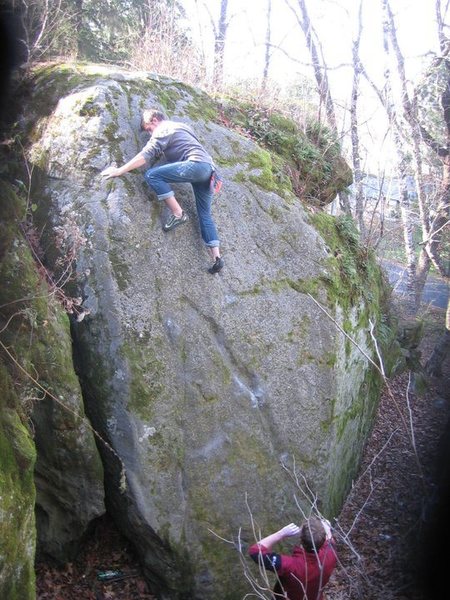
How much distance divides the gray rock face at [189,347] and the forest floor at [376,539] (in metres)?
0.42

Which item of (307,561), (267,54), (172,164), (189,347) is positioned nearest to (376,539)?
(307,561)

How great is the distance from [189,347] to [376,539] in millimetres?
4131

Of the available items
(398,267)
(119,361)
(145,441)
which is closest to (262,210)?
(119,361)

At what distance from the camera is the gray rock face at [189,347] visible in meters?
5.66

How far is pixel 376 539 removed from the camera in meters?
7.28

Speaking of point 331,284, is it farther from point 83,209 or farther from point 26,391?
point 26,391

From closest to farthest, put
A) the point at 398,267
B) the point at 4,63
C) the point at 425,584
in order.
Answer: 1. the point at 4,63
2. the point at 425,584
3. the point at 398,267

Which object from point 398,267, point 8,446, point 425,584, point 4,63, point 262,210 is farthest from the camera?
point 398,267

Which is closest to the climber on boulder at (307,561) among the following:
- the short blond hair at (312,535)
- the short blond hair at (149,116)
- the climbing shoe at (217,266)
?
the short blond hair at (312,535)

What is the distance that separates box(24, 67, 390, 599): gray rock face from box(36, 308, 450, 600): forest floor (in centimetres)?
42

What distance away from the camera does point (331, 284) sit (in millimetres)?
7535

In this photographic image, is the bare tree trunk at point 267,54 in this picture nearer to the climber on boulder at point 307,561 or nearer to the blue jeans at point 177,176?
the blue jeans at point 177,176

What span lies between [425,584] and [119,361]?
168 inches

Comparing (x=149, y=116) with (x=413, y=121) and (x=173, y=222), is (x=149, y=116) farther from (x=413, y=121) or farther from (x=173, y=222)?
(x=413, y=121)
